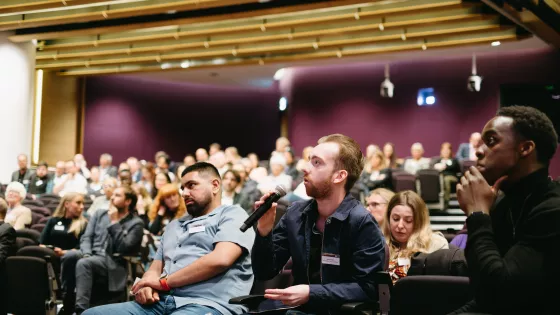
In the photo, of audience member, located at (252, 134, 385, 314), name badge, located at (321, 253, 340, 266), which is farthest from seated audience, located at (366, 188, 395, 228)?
name badge, located at (321, 253, 340, 266)

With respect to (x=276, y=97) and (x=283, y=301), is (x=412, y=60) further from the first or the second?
(x=283, y=301)

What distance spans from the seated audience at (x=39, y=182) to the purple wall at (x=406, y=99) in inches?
212

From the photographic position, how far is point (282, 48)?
1063 cm

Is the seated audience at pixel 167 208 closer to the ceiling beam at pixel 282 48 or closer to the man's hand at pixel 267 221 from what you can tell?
the man's hand at pixel 267 221

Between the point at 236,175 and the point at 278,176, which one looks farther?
the point at 278,176

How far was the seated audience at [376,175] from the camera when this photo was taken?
8469 mm

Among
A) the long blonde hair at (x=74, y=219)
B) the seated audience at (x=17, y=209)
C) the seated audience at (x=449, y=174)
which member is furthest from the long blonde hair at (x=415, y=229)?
the seated audience at (x=449, y=174)

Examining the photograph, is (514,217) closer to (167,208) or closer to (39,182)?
(167,208)

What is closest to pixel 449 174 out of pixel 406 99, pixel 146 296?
pixel 406 99

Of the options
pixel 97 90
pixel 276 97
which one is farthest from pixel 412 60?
pixel 97 90

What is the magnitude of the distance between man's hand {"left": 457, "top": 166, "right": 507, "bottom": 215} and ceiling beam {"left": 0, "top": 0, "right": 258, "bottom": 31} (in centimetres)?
655

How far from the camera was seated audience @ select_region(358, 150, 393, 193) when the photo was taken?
27.8ft

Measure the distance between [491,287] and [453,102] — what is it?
37.1 feet

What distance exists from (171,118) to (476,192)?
1416 centimetres
